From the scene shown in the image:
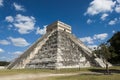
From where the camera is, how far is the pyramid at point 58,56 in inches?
1475

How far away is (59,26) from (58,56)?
15.3m

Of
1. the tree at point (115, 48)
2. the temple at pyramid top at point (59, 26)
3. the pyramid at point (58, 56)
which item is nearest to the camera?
the tree at point (115, 48)

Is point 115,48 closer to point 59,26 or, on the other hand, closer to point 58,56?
point 58,56

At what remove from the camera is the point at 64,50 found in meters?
41.3

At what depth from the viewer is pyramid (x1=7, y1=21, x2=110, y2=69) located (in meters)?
37.5

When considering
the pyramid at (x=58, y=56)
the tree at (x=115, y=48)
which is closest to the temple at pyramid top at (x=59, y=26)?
the pyramid at (x=58, y=56)

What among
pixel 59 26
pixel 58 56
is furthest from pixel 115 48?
pixel 59 26

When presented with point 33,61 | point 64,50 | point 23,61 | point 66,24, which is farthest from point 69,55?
point 66,24

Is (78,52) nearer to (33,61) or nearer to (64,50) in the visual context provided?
(64,50)

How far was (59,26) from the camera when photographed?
1993 inches

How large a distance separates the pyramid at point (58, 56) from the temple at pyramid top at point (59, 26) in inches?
49.2

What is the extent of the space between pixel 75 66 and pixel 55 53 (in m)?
5.47

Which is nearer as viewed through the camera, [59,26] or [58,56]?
[58,56]

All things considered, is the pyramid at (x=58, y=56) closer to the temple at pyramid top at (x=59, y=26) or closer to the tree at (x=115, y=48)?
the temple at pyramid top at (x=59, y=26)
